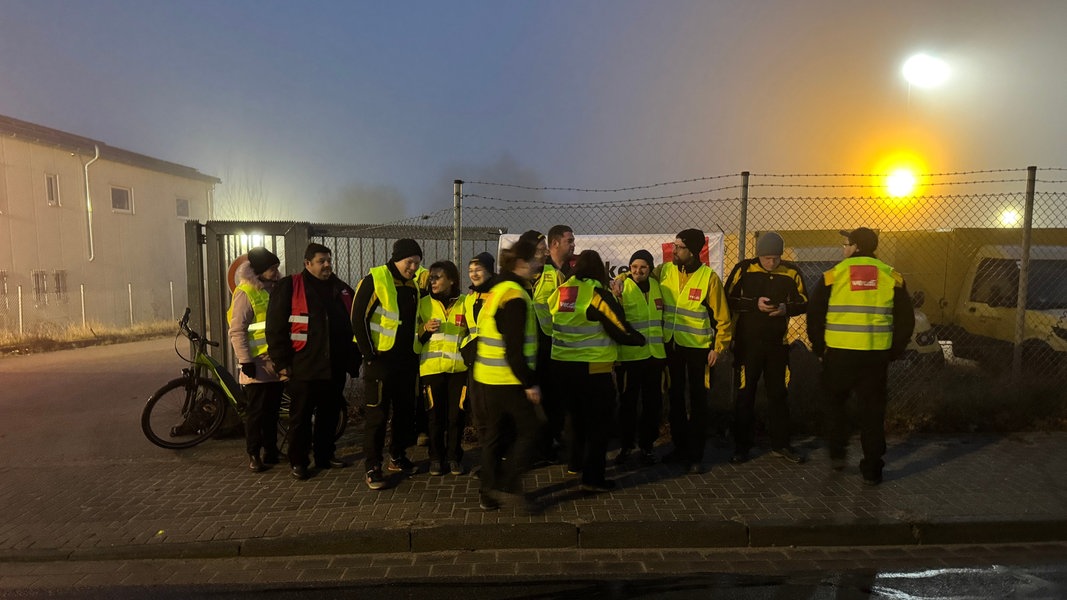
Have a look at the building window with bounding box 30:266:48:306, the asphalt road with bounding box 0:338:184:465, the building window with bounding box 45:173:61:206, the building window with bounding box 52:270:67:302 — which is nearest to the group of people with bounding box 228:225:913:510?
the asphalt road with bounding box 0:338:184:465

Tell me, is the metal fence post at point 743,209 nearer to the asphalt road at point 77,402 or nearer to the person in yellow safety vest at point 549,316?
the person in yellow safety vest at point 549,316

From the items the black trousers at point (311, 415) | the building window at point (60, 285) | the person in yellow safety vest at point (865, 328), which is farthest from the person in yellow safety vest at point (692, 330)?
the building window at point (60, 285)

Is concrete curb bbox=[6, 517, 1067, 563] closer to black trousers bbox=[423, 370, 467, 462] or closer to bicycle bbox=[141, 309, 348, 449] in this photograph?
black trousers bbox=[423, 370, 467, 462]

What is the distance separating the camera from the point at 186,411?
5.69 meters

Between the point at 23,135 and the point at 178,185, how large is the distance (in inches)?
257

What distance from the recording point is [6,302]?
15.6m

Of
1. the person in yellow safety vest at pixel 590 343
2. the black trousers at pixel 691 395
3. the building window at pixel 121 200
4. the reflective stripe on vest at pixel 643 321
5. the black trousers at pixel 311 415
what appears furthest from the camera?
the building window at pixel 121 200

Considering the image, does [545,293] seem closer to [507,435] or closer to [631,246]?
[507,435]

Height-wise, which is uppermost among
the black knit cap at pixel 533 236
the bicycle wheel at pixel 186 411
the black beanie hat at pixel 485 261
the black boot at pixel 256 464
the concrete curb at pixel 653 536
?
the black knit cap at pixel 533 236

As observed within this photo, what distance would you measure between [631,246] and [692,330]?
76.6 inches

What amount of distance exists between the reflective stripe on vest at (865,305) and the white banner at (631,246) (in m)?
1.98

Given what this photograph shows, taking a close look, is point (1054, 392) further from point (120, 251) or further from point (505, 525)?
point (120, 251)

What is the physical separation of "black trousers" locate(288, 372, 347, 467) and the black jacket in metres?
0.10

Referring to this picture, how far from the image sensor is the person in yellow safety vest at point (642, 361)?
495 cm
